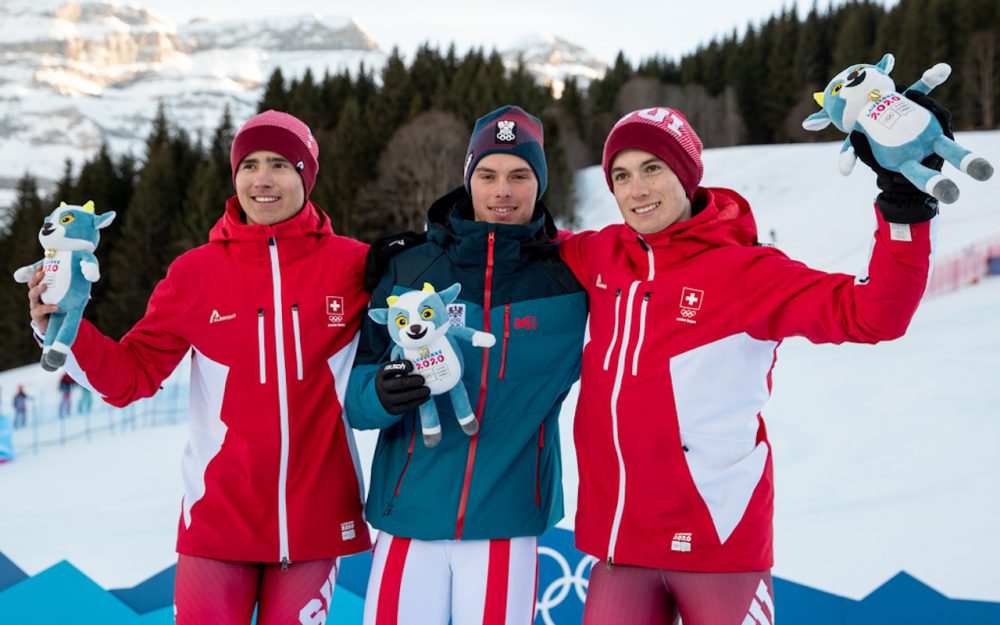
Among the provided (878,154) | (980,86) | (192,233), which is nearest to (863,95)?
(878,154)

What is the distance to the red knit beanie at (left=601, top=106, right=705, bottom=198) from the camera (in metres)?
2.30

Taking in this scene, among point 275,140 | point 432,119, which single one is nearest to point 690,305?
point 275,140

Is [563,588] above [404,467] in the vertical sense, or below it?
below

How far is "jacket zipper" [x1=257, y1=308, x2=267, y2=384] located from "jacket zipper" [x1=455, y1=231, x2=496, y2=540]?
2.31 feet

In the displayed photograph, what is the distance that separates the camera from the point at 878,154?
174 cm

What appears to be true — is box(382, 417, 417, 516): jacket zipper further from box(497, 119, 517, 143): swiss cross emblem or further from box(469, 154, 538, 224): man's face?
box(497, 119, 517, 143): swiss cross emblem

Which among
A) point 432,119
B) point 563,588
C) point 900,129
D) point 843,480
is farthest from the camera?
point 432,119

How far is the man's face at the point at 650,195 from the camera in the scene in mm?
2258

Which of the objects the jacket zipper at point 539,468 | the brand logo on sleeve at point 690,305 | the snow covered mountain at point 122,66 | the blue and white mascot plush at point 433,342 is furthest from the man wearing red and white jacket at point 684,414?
the snow covered mountain at point 122,66

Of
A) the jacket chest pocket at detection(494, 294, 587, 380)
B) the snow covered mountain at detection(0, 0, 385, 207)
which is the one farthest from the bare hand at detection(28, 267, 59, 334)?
the snow covered mountain at detection(0, 0, 385, 207)

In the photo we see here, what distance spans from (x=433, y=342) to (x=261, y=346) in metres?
0.63

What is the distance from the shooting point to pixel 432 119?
1128 inches

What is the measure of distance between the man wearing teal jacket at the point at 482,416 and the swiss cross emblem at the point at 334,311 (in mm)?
104

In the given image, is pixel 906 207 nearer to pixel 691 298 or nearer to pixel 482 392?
pixel 691 298
